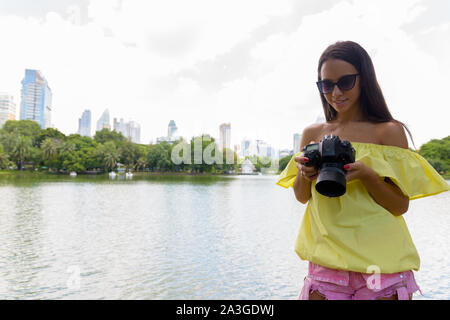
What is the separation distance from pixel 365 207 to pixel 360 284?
0.81 feet

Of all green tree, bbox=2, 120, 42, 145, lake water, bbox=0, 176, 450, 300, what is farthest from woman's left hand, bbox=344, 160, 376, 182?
green tree, bbox=2, 120, 42, 145

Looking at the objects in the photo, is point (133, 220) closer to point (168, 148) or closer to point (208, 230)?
point (208, 230)

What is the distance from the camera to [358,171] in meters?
1.00

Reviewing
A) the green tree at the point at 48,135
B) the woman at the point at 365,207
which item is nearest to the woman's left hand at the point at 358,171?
the woman at the point at 365,207

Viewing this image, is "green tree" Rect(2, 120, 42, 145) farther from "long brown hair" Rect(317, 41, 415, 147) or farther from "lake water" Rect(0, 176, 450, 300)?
"long brown hair" Rect(317, 41, 415, 147)

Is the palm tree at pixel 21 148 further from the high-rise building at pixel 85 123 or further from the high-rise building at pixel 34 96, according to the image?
the high-rise building at pixel 85 123

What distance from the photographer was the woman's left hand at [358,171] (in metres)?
0.99

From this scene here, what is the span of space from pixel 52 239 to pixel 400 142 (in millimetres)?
7990

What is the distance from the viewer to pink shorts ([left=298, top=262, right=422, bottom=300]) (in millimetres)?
1021

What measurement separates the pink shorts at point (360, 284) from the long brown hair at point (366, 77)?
508 mm

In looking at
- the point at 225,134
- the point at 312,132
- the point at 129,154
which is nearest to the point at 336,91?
the point at 312,132

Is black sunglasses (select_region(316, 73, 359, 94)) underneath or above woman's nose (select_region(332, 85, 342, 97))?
above
